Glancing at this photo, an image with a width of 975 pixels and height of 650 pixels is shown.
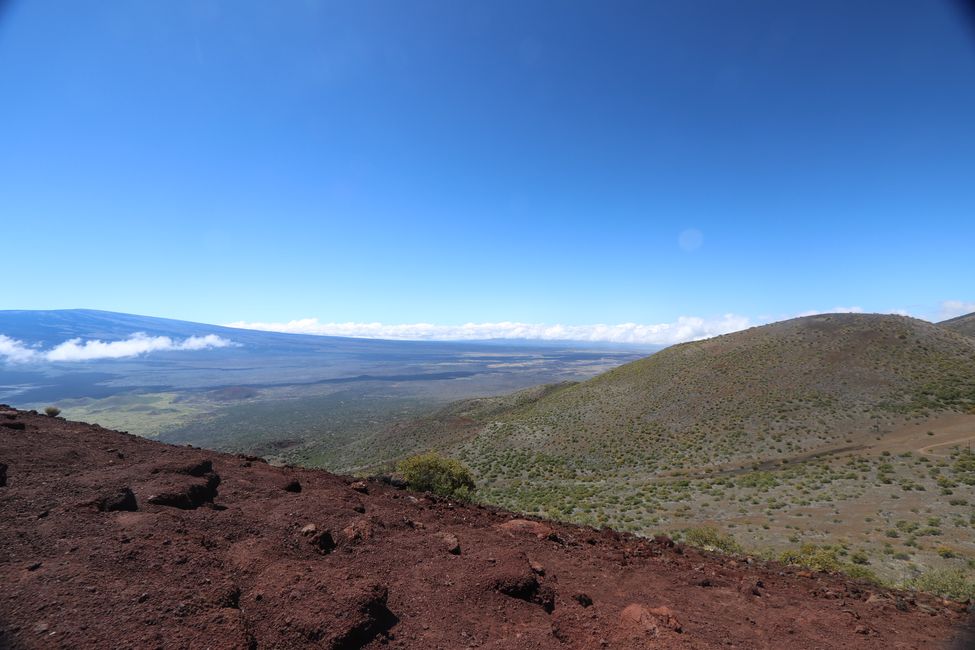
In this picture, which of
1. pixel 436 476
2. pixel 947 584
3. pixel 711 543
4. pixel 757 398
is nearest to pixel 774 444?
pixel 757 398

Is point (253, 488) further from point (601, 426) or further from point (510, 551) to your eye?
point (601, 426)

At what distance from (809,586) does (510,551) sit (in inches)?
236

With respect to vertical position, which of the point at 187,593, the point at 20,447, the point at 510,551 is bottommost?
the point at 510,551

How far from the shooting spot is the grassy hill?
1639cm

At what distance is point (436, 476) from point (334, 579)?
12209 mm

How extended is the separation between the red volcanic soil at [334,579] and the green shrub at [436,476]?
25.5ft

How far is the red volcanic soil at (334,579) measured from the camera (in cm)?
448

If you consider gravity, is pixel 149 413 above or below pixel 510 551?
below

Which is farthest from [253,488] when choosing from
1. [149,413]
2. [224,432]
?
[149,413]

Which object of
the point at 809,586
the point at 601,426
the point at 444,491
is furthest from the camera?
the point at 601,426

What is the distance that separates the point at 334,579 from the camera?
5.42 m

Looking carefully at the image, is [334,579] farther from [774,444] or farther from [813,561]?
[774,444]

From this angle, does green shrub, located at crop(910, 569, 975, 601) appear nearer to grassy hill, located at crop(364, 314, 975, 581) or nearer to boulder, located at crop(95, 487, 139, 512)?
grassy hill, located at crop(364, 314, 975, 581)

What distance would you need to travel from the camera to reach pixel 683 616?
6.14 m
